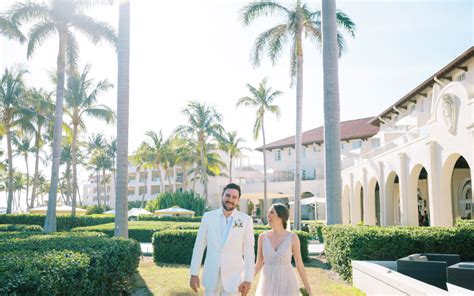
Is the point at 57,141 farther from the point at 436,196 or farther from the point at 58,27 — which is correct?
the point at 436,196

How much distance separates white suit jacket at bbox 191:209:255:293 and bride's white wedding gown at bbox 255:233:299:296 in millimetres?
582

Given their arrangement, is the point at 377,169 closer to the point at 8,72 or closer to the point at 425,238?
the point at 425,238

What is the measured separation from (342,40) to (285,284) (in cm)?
1918

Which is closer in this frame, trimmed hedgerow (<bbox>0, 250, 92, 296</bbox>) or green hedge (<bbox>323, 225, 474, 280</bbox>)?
trimmed hedgerow (<bbox>0, 250, 92, 296</bbox>)

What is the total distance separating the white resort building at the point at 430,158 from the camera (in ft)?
55.0

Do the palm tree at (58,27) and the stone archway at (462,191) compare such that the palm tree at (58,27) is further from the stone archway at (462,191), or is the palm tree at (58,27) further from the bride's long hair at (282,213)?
the bride's long hair at (282,213)

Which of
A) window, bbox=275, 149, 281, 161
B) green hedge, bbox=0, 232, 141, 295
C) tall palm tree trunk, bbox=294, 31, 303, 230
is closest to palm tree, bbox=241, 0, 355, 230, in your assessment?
tall palm tree trunk, bbox=294, 31, 303, 230

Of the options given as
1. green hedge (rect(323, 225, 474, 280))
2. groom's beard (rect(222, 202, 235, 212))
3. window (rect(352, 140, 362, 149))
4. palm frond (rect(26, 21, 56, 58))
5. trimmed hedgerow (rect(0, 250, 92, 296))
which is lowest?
→ green hedge (rect(323, 225, 474, 280))

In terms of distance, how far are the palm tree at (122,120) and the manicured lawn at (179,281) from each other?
1.61 metres

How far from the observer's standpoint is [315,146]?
51750 millimetres

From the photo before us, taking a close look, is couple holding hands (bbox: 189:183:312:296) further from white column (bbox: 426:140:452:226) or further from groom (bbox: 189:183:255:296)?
white column (bbox: 426:140:452:226)

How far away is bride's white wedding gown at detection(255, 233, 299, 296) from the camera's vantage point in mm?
5816

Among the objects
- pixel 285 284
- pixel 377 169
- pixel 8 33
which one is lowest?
pixel 285 284

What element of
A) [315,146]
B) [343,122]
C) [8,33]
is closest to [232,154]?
[315,146]
